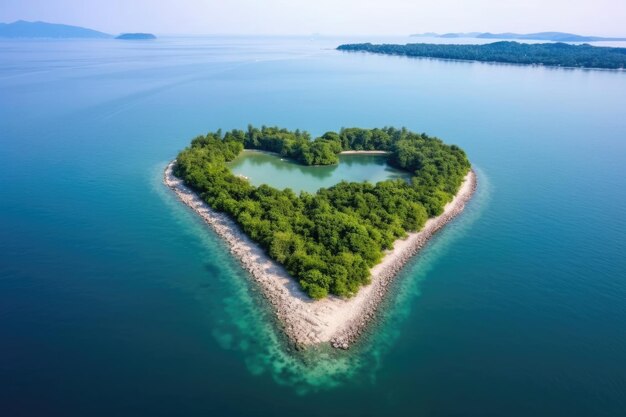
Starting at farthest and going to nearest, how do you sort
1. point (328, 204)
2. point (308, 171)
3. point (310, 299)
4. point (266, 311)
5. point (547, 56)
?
point (547, 56) → point (308, 171) → point (328, 204) → point (310, 299) → point (266, 311)

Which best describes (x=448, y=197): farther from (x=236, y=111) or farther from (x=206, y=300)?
(x=236, y=111)

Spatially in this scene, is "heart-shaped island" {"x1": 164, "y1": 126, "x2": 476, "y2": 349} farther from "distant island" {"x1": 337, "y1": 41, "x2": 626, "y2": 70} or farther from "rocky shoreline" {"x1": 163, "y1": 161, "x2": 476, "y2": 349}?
"distant island" {"x1": 337, "y1": 41, "x2": 626, "y2": 70}

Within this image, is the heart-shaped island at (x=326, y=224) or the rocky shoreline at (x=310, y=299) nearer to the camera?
the rocky shoreline at (x=310, y=299)

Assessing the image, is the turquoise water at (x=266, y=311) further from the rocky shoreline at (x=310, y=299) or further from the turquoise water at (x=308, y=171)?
the turquoise water at (x=308, y=171)

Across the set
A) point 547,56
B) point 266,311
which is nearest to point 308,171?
point 266,311

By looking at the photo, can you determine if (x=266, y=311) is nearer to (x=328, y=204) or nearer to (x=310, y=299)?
(x=310, y=299)

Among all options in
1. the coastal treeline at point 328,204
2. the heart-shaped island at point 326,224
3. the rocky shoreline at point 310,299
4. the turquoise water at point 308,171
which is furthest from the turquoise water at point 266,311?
the turquoise water at point 308,171

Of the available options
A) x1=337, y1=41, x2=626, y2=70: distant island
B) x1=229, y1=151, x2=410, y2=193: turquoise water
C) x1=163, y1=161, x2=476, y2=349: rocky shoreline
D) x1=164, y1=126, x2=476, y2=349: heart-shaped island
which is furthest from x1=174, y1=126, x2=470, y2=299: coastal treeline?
x1=337, y1=41, x2=626, y2=70: distant island
